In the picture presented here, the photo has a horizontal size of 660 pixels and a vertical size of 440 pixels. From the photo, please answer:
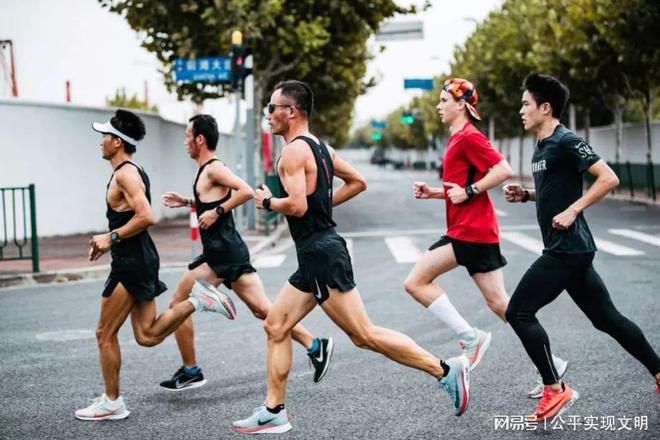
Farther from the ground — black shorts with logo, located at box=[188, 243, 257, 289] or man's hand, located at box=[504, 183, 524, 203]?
man's hand, located at box=[504, 183, 524, 203]

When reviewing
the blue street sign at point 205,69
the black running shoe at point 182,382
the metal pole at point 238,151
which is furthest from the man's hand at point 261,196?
the blue street sign at point 205,69

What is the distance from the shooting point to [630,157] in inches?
1463

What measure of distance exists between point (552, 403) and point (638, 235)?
12219mm

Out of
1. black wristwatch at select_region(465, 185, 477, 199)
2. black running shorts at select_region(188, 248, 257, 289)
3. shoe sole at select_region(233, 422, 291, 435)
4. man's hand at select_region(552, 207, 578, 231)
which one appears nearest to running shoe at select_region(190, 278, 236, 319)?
black running shorts at select_region(188, 248, 257, 289)

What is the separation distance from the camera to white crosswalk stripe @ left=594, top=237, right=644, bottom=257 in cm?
1347

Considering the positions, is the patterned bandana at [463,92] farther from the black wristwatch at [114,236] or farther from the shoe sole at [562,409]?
the black wristwatch at [114,236]

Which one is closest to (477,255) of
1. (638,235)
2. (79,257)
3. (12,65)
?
(79,257)

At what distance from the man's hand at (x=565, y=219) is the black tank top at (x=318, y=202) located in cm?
125

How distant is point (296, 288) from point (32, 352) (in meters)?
3.29

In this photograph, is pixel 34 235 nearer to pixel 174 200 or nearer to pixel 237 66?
pixel 174 200

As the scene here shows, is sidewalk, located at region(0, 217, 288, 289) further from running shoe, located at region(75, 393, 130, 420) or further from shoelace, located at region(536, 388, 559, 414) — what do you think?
shoelace, located at region(536, 388, 559, 414)

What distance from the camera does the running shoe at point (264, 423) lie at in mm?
4910

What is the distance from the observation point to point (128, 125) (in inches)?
215

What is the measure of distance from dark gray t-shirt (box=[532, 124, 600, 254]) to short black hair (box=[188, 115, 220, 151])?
2.20m
